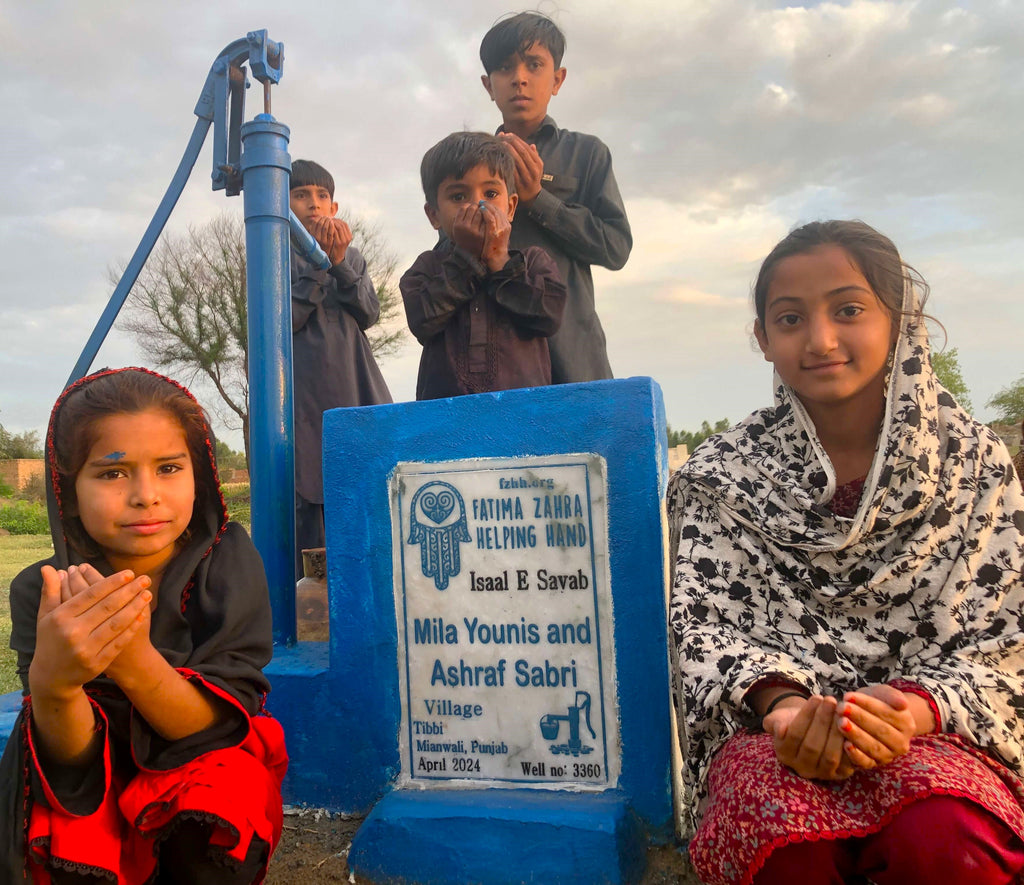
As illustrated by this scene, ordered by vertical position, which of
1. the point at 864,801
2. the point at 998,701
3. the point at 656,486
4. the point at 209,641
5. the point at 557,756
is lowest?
the point at 557,756

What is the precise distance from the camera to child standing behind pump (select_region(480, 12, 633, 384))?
303 centimetres

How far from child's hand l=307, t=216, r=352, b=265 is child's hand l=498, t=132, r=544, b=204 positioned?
0.97 metres

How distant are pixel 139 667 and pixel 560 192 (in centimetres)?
246

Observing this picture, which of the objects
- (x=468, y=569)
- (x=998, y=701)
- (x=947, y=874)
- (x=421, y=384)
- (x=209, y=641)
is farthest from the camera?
(x=421, y=384)

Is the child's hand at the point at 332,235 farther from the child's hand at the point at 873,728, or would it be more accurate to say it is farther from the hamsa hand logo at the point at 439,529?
the child's hand at the point at 873,728

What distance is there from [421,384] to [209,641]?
137cm

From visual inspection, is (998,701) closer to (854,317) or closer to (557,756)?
(854,317)

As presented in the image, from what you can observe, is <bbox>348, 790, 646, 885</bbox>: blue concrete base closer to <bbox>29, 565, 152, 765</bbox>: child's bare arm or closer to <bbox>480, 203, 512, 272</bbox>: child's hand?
<bbox>29, 565, 152, 765</bbox>: child's bare arm

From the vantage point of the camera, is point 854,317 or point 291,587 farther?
point 291,587

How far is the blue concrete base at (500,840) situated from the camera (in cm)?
178

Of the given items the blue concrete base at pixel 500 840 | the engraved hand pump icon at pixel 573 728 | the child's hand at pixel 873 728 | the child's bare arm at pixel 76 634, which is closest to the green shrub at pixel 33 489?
the blue concrete base at pixel 500 840

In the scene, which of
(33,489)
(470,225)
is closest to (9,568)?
(470,225)

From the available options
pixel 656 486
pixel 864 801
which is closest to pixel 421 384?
pixel 656 486

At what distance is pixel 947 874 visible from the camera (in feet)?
3.93
